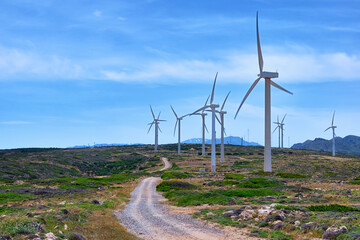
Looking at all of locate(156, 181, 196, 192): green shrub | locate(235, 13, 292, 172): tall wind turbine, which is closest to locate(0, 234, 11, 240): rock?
locate(156, 181, 196, 192): green shrub

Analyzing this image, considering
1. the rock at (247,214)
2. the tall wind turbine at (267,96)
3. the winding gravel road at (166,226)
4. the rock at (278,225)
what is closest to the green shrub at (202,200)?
the winding gravel road at (166,226)

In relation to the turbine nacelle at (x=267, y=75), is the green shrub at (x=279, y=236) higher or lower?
lower

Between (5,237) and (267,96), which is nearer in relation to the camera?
(5,237)

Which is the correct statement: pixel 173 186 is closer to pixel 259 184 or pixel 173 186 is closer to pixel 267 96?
pixel 259 184

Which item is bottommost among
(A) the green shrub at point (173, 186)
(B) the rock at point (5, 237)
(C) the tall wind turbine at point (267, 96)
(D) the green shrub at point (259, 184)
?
(A) the green shrub at point (173, 186)

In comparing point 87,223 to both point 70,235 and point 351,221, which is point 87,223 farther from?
Result: point 351,221

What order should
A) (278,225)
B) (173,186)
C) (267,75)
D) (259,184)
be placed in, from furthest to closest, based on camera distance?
(267,75) → (173,186) → (259,184) → (278,225)

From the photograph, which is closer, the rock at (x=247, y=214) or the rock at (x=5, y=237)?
the rock at (x=5, y=237)

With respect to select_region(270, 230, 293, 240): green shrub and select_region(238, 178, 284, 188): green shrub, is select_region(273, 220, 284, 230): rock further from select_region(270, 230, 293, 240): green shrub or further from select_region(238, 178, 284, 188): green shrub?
select_region(238, 178, 284, 188): green shrub

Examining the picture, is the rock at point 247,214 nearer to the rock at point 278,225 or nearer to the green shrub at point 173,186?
the rock at point 278,225

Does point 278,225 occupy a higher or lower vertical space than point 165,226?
higher

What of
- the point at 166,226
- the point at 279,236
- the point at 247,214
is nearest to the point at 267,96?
the point at 247,214

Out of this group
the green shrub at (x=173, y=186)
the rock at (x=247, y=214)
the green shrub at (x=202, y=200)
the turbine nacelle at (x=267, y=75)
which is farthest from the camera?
the turbine nacelle at (x=267, y=75)

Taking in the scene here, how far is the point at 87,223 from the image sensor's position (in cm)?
2492
